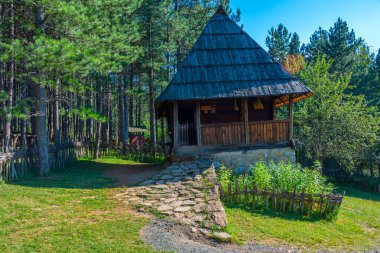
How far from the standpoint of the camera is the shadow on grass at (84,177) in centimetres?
1148

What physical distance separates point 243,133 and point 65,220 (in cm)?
791

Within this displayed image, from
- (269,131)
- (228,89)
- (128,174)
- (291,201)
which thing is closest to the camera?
(291,201)

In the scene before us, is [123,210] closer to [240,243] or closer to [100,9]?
[240,243]

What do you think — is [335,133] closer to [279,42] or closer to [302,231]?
[302,231]

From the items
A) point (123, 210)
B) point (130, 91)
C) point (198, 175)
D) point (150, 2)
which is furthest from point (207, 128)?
point (150, 2)

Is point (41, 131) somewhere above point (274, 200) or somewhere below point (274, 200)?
above

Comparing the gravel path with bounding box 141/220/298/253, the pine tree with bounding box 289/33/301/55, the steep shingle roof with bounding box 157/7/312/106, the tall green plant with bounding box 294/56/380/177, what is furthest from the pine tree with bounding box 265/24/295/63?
the gravel path with bounding box 141/220/298/253

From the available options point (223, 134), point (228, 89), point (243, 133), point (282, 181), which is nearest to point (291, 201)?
point (282, 181)

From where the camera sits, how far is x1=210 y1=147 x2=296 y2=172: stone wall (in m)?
13.3

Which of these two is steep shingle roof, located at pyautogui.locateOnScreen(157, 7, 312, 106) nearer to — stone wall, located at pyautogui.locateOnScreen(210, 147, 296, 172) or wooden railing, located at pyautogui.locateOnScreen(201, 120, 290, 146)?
wooden railing, located at pyautogui.locateOnScreen(201, 120, 290, 146)

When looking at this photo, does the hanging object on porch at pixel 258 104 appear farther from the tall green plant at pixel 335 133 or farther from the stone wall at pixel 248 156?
the tall green plant at pixel 335 133

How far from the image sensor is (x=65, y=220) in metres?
7.71

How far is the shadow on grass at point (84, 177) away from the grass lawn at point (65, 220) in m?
0.07

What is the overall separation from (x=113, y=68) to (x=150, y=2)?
1169cm
